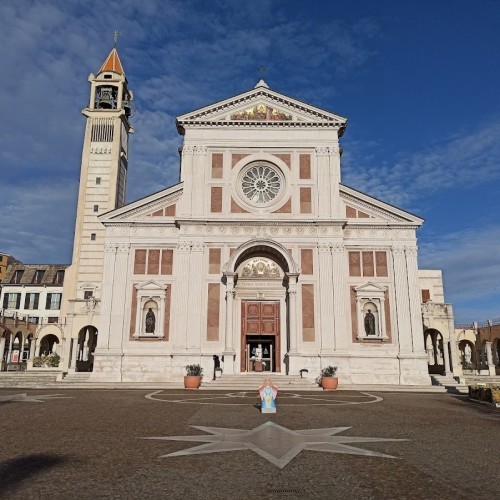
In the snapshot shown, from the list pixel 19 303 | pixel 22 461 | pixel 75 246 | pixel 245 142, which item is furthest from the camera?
pixel 19 303

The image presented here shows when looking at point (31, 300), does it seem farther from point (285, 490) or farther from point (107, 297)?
point (285, 490)

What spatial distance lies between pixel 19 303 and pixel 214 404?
55753mm

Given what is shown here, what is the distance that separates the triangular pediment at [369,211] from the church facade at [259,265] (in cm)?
7

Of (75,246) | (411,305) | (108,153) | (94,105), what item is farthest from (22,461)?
(94,105)

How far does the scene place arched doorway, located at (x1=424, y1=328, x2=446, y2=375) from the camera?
120ft

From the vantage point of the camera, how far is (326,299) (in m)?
31.2

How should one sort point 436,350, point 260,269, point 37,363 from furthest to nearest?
point 436,350
point 37,363
point 260,269

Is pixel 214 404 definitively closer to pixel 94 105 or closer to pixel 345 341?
pixel 345 341

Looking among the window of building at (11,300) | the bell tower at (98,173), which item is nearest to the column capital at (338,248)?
the bell tower at (98,173)

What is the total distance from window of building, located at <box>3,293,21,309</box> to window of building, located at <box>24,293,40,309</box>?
1.05 metres

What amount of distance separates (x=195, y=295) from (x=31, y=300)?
139 ft

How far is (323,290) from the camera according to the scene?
3142 cm

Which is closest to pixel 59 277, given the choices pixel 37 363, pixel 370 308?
pixel 37 363

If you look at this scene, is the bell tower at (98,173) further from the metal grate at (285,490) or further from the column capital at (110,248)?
the metal grate at (285,490)
